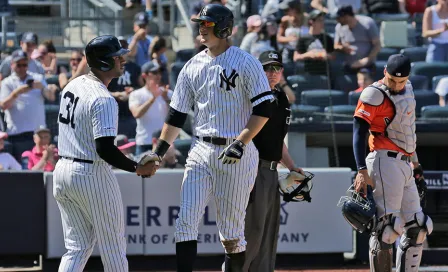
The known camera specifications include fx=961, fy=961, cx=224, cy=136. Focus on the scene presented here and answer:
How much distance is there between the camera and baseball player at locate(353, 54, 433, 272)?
23.2ft

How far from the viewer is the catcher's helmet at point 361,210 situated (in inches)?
279

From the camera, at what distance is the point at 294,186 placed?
7.30 m

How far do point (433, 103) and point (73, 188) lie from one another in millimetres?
7101

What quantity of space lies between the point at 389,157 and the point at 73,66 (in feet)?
19.3

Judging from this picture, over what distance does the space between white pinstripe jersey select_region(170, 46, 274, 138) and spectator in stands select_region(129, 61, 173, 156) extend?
181 inches

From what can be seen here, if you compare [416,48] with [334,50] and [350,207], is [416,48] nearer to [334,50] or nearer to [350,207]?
[334,50]

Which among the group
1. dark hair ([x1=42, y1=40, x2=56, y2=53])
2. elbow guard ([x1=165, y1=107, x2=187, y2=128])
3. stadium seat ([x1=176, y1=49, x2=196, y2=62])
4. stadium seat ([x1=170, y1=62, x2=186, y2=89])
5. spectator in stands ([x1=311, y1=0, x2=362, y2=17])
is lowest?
elbow guard ([x1=165, y1=107, x2=187, y2=128])

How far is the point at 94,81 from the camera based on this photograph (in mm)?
5828

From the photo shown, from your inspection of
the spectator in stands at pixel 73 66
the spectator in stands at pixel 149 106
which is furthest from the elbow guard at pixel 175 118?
the spectator in stands at pixel 73 66

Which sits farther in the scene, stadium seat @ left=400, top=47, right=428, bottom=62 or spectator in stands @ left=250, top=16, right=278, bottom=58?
stadium seat @ left=400, top=47, right=428, bottom=62

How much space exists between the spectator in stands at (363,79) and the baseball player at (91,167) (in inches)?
245

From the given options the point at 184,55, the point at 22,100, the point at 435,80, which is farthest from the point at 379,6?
the point at 22,100

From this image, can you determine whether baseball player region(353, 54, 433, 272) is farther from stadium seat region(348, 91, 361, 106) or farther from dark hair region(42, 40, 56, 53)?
dark hair region(42, 40, 56, 53)

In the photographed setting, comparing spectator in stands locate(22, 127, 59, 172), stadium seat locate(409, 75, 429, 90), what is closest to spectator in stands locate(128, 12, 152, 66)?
spectator in stands locate(22, 127, 59, 172)
